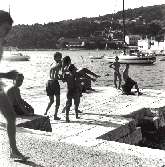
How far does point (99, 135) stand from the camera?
26.3ft

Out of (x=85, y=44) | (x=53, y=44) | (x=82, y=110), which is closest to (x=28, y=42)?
(x=53, y=44)

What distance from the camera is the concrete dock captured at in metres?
5.29

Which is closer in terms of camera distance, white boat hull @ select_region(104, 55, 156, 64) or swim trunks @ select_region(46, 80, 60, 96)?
swim trunks @ select_region(46, 80, 60, 96)

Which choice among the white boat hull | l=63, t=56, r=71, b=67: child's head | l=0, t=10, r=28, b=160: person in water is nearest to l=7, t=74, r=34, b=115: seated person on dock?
l=63, t=56, r=71, b=67: child's head

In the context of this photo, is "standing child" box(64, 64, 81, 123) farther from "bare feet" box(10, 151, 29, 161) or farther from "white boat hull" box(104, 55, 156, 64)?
"white boat hull" box(104, 55, 156, 64)

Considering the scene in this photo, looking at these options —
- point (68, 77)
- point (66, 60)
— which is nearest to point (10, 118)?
point (66, 60)

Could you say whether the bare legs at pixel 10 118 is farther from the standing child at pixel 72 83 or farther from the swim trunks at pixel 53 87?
the swim trunks at pixel 53 87

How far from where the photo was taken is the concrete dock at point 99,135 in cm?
529

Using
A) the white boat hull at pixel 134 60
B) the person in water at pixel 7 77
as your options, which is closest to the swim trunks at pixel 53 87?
the person in water at pixel 7 77

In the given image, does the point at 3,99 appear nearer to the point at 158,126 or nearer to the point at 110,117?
the point at 110,117

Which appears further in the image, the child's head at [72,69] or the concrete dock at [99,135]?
the child's head at [72,69]

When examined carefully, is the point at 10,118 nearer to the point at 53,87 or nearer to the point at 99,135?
the point at 99,135

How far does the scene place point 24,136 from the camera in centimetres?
640

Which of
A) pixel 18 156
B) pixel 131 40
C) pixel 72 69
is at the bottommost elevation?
pixel 18 156
